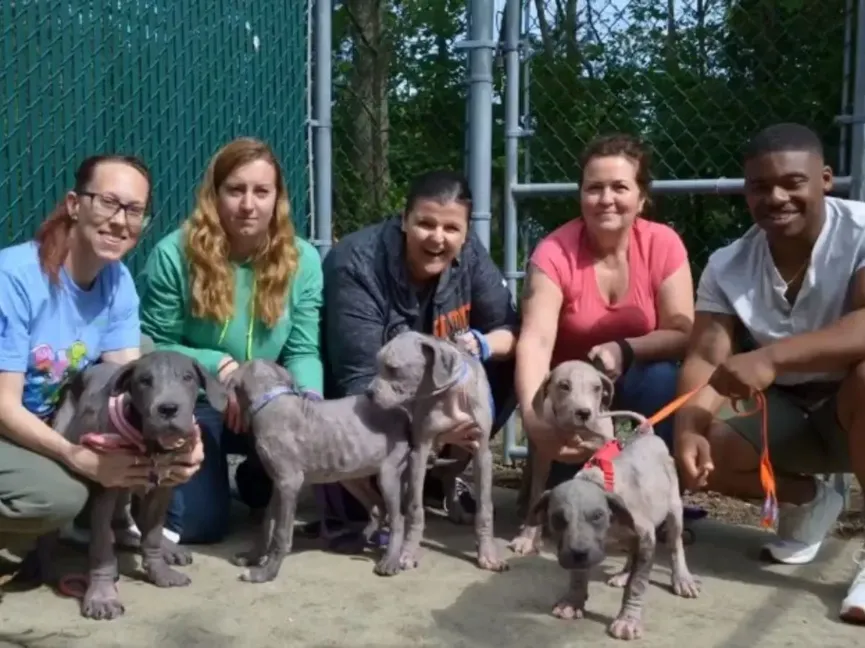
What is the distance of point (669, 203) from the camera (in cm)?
643

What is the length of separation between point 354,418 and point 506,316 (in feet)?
3.39

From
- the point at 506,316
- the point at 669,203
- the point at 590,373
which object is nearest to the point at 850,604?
the point at 590,373

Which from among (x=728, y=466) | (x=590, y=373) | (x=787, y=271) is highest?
(x=787, y=271)

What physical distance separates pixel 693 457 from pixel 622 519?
2.23 feet

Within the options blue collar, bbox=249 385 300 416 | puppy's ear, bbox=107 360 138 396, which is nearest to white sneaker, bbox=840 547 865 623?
blue collar, bbox=249 385 300 416

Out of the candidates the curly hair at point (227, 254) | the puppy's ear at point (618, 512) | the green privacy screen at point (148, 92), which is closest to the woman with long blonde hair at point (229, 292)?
the curly hair at point (227, 254)

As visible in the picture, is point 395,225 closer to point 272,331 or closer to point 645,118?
point 272,331

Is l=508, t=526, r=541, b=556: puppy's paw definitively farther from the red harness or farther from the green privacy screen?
the green privacy screen

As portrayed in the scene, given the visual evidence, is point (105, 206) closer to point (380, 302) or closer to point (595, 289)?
point (380, 302)

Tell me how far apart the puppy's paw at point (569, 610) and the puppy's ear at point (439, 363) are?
909 millimetres

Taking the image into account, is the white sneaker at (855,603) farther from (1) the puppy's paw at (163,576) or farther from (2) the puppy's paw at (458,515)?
(1) the puppy's paw at (163,576)

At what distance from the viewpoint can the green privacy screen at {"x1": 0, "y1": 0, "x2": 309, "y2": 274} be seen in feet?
16.7

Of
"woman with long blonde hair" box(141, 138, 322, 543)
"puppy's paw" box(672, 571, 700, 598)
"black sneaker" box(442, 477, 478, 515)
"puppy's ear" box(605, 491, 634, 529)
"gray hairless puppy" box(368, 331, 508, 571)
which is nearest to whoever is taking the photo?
"puppy's ear" box(605, 491, 634, 529)

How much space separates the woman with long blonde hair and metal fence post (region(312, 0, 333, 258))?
119cm
